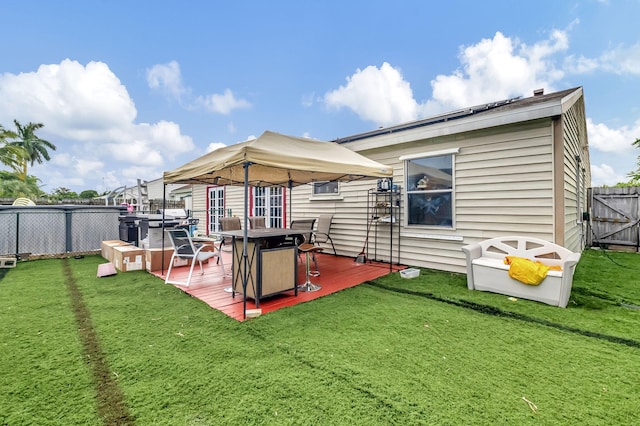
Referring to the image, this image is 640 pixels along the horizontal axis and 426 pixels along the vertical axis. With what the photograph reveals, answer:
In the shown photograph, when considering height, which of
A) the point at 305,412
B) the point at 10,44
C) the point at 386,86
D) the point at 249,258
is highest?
the point at 10,44

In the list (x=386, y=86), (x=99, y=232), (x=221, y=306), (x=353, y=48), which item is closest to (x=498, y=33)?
(x=386, y=86)

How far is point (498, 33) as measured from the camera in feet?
29.7

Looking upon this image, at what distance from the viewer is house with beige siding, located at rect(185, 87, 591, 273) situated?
410 centimetres

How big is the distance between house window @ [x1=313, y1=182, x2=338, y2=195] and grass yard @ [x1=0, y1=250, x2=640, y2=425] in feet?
11.5

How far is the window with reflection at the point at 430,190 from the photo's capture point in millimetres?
5074

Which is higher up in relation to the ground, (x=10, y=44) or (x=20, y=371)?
(x=10, y=44)

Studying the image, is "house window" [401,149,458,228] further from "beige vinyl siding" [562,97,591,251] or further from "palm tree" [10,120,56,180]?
"palm tree" [10,120,56,180]

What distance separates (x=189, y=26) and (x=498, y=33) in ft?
31.7

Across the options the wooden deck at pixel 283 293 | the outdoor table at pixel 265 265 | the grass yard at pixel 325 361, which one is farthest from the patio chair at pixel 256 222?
the grass yard at pixel 325 361

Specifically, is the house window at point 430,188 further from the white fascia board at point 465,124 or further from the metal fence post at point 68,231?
the metal fence post at point 68,231

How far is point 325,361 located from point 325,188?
5187 millimetres

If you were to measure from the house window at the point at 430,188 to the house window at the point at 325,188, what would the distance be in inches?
73.3

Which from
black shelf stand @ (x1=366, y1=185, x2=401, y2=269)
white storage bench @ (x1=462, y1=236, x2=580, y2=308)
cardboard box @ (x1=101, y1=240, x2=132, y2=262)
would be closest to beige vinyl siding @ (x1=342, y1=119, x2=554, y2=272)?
white storage bench @ (x1=462, y1=236, x2=580, y2=308)

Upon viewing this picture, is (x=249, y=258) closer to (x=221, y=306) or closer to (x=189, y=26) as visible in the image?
(x=221, y=306)
